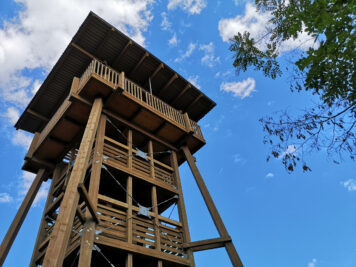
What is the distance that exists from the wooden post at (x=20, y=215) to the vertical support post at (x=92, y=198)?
10.5 ft

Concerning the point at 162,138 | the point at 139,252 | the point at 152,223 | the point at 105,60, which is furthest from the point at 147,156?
the point at 105,60

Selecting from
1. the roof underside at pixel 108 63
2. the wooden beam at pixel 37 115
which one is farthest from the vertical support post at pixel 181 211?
the wooden beam at pixel 37 115

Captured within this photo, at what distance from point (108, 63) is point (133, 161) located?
4429 mm

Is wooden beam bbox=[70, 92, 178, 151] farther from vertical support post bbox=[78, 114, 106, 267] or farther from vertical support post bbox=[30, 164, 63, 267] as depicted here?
vertical support post bbox=[30, 164, 63, 267]

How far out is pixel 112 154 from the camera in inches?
320

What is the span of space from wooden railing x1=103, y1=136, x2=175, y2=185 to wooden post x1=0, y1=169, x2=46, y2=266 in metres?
2.91

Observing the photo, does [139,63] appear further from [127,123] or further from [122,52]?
[127,123]

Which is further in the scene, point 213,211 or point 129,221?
point 213,211

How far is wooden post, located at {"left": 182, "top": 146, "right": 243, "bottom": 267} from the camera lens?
696cm

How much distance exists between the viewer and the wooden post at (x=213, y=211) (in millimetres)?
6955

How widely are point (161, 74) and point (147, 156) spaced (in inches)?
156

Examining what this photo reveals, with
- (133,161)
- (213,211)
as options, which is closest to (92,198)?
(133,161)

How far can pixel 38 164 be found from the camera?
32.3 feet

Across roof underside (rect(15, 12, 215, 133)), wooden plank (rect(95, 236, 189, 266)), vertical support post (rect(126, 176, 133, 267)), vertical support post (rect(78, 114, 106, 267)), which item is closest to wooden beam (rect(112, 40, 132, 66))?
roof underside (rect(15, 12, 215, 133))
